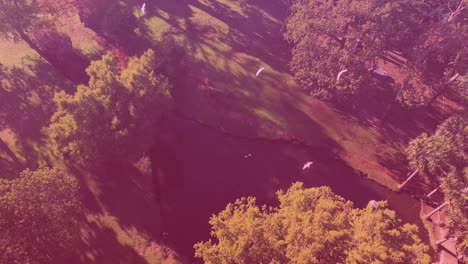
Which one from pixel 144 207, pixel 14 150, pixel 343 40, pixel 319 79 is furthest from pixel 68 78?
pixel 343 40

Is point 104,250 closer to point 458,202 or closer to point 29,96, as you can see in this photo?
point 29,96

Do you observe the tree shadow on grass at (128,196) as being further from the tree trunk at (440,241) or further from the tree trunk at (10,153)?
the tree trunk at (440,241)

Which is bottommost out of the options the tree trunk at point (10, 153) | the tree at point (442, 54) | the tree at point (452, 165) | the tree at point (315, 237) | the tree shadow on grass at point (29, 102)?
the tree trunk at point (10, 153)

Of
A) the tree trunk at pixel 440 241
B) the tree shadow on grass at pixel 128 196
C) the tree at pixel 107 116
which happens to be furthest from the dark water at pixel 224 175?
the tree at pixel 107 116

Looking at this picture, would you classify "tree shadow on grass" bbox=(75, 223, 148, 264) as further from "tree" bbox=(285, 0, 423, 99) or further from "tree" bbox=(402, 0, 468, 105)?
"tree" bbox=(402, 0, 468, 105)

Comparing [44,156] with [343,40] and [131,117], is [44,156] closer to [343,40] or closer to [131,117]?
[131,117]

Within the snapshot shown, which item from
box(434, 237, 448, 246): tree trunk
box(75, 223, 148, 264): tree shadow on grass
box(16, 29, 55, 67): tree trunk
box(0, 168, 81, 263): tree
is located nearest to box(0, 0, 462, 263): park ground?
box(75, 223, 148, 264): tree shadow on grass

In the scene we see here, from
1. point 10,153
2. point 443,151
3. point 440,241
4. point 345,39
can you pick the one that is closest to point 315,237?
point 443,151
